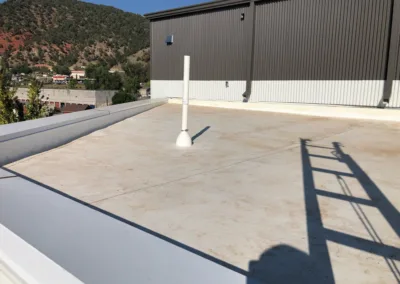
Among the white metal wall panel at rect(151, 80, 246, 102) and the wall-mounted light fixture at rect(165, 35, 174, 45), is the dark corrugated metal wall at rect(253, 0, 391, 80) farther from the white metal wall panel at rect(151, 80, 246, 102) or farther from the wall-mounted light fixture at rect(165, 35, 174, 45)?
the wall-mounted light fixture at rect(165, 35, 174, 45)

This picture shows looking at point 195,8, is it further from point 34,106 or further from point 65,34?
point 65,34

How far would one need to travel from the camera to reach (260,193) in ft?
13.9

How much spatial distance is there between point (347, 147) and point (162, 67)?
13373 millimetres

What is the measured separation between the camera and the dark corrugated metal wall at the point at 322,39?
11.6 metres

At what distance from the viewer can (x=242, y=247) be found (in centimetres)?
291

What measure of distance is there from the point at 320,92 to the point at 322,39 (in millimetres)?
1960

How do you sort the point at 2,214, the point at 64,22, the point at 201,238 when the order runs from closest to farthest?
the point at 2,214 → the point at 201,238 → the point at 64,22

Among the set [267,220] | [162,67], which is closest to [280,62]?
[162,67]

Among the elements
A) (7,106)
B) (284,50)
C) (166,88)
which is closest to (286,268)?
(7,106)

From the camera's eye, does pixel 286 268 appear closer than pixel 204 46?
Yes

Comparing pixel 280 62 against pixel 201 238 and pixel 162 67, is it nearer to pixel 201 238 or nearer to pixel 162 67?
pixel 162 67

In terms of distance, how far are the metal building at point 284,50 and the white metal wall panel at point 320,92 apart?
0.03 m

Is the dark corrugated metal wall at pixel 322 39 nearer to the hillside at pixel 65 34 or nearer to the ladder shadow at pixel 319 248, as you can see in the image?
the ladder shadow at pixel 319 248

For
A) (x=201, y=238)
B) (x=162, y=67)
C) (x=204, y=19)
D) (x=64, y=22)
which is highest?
(x=64, y=22)
